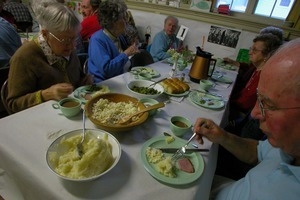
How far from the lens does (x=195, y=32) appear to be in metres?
3.35

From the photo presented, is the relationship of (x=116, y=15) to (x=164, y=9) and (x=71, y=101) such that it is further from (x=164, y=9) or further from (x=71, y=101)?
(x=164, y=9)

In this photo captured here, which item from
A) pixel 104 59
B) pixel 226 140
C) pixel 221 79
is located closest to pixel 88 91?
pixel 104 59

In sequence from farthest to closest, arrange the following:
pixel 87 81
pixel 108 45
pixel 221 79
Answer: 1. pixel 221 79
2. pixel 108 45
3. pixel 87 81

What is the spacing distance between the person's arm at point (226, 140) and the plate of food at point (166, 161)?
13cm

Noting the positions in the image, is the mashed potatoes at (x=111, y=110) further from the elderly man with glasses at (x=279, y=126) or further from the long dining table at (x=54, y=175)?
the elderly man with glasses at (x=279, y=126)

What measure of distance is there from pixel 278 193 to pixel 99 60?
1.57 metres

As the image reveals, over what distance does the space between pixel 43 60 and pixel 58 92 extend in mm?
282

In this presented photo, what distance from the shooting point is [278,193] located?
67 centimetres

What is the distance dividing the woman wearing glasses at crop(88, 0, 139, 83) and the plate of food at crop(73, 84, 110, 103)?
46 cm

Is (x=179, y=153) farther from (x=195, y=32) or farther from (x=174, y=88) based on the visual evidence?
(x=195, y=32)

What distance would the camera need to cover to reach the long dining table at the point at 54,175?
0.64 m

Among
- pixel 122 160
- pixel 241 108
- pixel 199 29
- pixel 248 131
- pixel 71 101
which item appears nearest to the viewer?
pixel 122 160

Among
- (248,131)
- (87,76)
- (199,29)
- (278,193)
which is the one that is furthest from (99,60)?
(199,29)

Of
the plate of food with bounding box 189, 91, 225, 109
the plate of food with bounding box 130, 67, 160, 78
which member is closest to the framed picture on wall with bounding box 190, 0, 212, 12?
the plate of food with bounding box 130, 67, 160, 78
